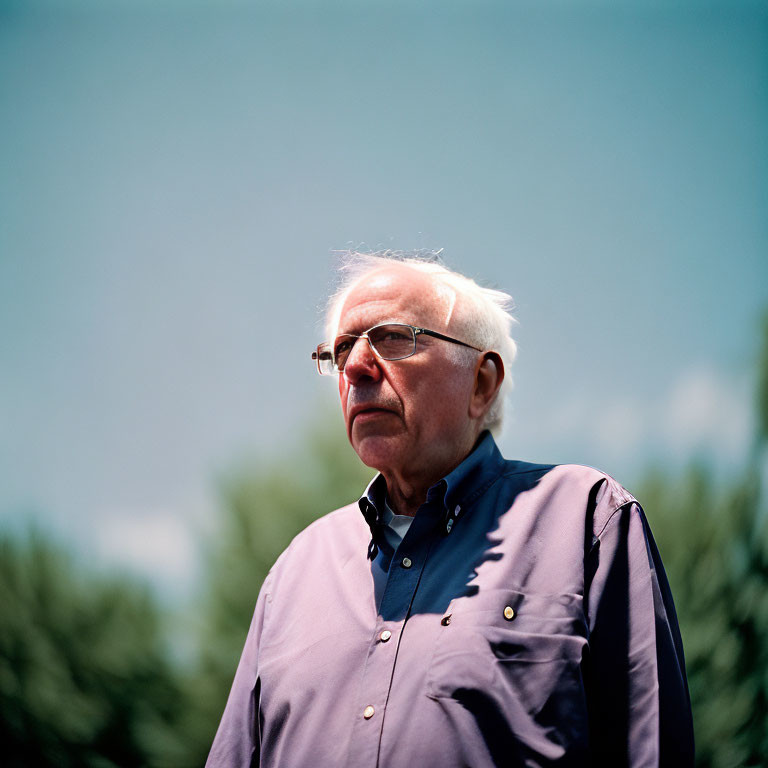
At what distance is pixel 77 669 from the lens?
640 centimetres

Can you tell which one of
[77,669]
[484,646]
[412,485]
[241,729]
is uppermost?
[412,485]

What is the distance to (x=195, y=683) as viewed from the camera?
21.9 feet

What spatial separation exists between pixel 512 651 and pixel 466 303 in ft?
2.86

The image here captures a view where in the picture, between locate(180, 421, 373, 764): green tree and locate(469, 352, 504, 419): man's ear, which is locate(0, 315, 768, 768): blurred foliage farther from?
locate(469, 352, 504, 419): man's ear

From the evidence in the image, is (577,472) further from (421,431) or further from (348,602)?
(348,602)

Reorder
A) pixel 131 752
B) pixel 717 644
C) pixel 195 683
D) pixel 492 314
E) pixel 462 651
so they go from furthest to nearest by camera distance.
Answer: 1. pixel 195 683
2. pixel 131 752
3. pixel 717 644
4. pixel 492 314
5. pixel 462 651

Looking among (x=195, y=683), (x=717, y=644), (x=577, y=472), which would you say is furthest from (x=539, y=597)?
(x=195, y=683)

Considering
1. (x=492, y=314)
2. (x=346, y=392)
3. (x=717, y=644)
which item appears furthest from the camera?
(x=717, y=644)

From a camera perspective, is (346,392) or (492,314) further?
(492,314)

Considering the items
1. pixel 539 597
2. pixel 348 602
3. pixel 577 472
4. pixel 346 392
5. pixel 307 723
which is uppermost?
pixel 346 392

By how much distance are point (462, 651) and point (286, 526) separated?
21.4 ft

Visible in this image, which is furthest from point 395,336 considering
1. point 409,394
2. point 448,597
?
point 448,597

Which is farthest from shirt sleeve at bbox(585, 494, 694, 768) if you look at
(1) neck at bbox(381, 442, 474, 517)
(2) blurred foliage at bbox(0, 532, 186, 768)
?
(2) blurred foliage at bbox(0, 532, 186, 768)

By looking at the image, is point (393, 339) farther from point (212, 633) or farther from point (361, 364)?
point (212, 633)
